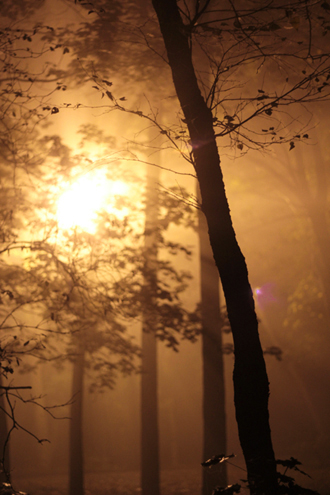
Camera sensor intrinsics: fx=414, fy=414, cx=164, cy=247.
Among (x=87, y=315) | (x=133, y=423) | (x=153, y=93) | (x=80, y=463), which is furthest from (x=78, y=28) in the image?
(x=133, y=423)

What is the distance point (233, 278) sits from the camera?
4.23m

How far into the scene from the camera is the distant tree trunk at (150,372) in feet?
27.6

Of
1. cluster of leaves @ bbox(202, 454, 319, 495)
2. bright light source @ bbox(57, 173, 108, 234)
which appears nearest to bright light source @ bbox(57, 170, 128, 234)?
bright light source @ bbox(57, 173, 108, 234)

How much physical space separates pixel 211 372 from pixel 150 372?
197 centimetres

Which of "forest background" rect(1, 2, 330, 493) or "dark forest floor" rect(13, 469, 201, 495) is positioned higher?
"forest background" rect(1, 2, 330, 493)

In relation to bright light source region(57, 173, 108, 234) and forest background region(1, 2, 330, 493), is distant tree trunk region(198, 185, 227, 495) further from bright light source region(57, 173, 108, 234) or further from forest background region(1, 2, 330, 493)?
bright light source region(57, 173, 108, 234)

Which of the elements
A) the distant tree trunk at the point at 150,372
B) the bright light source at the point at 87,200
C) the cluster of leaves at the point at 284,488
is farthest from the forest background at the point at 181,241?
the cluster of leaves at the point at 284,488

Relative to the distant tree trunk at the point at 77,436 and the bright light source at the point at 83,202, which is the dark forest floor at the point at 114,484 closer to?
the distant tree trunk at the point at 77,436

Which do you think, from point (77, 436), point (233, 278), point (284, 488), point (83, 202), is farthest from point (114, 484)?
point (233, 278)

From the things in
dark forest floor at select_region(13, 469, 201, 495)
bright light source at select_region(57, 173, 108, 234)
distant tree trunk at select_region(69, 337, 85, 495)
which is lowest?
dark forest floor at select_region(13, 469, 201, 495)

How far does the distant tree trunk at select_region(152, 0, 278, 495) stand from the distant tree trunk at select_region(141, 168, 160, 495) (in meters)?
3.91

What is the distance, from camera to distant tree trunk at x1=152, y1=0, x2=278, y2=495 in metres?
4.04

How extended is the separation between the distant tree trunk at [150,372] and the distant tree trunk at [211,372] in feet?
3.46

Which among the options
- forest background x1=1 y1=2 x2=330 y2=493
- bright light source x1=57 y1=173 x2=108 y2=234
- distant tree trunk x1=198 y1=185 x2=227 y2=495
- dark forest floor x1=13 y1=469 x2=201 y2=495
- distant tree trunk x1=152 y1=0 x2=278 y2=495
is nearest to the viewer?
distant tree trunk x1=152 y1=0 x2=278 y2=495
